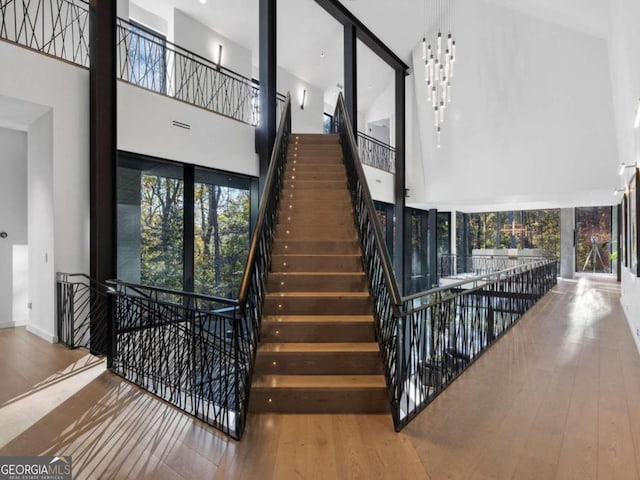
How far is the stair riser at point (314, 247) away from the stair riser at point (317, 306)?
91cm

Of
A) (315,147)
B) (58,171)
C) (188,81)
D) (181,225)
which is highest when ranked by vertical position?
(188,81)

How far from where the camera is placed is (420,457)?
2.15m

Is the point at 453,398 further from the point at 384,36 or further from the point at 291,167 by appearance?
the point at 384,36

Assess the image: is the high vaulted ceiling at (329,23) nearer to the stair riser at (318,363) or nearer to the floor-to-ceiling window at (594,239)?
the stair riser at (318,363)

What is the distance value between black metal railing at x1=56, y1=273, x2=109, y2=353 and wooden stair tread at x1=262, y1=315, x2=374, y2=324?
7.40 feet

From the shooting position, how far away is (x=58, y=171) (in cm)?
416

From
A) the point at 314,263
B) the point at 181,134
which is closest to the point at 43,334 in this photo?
the point at 181,134

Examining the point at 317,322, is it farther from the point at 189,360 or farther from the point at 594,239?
the point at 594,239

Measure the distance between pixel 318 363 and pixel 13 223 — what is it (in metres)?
5.22

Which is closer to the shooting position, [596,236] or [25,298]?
[25,298]

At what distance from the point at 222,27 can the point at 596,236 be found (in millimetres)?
14187

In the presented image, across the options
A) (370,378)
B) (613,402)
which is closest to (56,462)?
(370,378)

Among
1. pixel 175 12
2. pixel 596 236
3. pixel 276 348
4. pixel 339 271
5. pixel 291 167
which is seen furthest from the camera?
pixel 596 236

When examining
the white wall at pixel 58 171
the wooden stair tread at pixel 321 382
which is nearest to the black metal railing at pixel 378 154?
the white wall at pixel 58 171
